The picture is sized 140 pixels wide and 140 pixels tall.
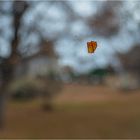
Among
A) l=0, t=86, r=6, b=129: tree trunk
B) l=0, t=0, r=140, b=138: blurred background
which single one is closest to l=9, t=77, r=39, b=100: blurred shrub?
l=0, t=0, r=140, b=138: blurred background

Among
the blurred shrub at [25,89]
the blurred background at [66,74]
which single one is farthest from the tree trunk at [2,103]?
the blurred shrub at [25,89]

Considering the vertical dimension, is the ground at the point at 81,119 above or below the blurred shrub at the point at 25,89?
below

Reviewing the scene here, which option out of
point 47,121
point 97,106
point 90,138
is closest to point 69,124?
point 47,121

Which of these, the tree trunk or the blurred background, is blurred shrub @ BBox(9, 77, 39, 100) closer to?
the blurred background

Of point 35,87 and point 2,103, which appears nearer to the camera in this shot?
point 2,103

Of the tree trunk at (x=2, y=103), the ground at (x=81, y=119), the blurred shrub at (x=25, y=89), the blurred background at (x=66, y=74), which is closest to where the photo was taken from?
the blurred background at (x=66, y=74)

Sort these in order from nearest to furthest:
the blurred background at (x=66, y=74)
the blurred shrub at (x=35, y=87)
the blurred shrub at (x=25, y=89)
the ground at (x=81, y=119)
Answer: the blurred background at (x=66, y=74)
the ground at (x=81, y=119)
the blurred shrub at (x=35, y=87)
the blurred shrub at (x=25, y=89)

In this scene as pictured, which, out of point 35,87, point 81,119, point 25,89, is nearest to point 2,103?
point 81,119

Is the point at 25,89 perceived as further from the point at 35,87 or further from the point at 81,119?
the point at 81,119

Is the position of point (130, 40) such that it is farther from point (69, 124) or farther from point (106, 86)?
point (106, 86)

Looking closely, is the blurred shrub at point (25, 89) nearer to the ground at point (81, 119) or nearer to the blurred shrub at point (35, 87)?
the blurred shrub at point (35, 87)
